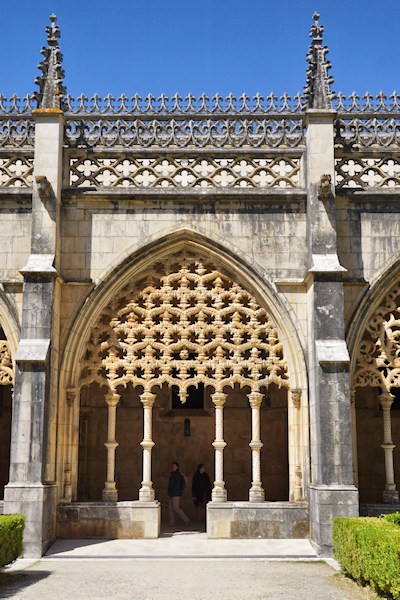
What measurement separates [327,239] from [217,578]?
5762 millimetres

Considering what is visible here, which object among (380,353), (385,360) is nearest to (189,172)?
(380,353)

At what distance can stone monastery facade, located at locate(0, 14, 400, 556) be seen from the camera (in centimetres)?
1190

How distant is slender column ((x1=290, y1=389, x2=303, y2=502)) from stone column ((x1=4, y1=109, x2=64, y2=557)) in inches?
157

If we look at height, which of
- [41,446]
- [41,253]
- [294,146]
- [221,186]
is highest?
[294,146]

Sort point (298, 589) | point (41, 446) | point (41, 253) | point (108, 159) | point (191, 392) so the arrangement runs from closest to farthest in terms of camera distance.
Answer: point (298, 589) < point (41, 446) < point (41, 253) < point (108, 159) < point (191, 392)

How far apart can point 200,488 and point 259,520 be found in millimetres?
3976

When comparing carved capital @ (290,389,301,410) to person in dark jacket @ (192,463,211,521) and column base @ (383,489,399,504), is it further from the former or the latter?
person in dark jacket @ (192,463,211,521)

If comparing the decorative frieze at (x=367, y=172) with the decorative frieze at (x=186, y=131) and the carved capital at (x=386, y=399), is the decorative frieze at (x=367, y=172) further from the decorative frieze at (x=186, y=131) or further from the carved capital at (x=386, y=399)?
the carved capital at (x=386, y=399)

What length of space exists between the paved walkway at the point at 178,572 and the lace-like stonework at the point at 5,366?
2.88m

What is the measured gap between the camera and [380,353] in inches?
500

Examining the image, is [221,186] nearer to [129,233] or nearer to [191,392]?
[129,233]

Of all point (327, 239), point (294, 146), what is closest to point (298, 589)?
point (327, 239)

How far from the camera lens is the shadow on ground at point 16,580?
8477 millimetres

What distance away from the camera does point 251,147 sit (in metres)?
13.4
